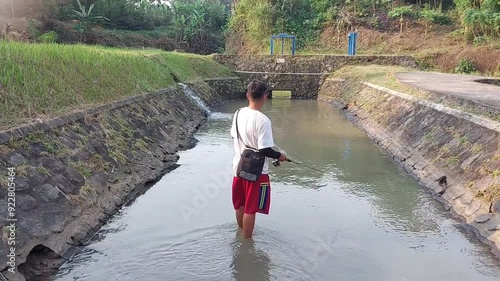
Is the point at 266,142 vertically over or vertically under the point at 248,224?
over

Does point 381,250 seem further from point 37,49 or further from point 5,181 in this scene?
point 37,49

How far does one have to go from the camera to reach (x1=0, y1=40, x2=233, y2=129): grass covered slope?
5.75 metres

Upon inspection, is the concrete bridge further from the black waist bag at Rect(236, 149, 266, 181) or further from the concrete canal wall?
the black waist bag at Rect(236, 149, 266, 181)

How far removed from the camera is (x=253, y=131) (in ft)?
14.8

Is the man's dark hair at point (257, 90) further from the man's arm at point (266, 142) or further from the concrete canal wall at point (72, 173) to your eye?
the concrete canal wall at point (72, 173)

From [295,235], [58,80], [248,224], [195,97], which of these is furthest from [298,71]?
[248,224]

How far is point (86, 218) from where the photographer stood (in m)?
5.19

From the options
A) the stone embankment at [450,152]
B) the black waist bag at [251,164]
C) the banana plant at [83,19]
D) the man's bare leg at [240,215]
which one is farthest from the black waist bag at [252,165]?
the banana plant at [83,19]

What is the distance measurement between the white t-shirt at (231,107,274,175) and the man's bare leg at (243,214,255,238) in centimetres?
52

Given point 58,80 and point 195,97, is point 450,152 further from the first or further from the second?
point 195,97

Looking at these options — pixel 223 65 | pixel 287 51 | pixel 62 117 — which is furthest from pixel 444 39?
pixel 62 117

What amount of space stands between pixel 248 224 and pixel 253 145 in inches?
35.5

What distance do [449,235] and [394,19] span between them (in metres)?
23.3

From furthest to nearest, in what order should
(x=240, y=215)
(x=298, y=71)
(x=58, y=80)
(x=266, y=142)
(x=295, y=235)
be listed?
1. (x=298, y=71)
2. (x=58, y=80)
3. (x=295, y=235)
4. (x=240, y=215)
5. (x=266, y=142)
